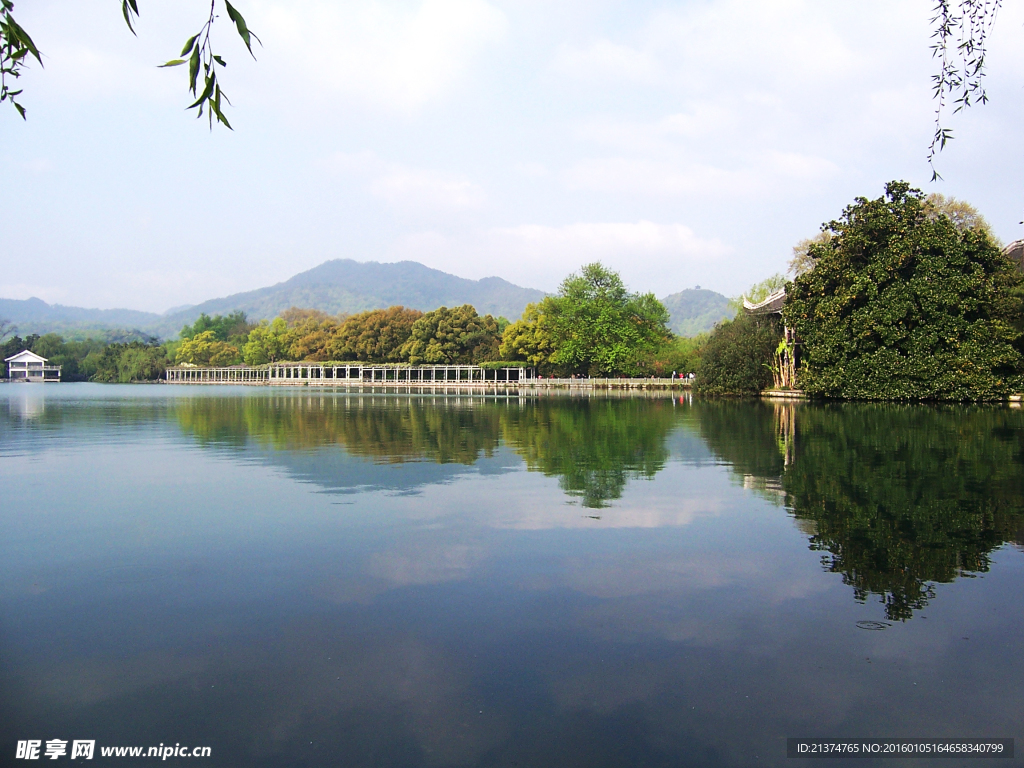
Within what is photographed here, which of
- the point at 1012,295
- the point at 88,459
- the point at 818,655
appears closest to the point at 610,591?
the point at 818,655

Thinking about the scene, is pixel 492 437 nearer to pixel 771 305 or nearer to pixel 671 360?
pixel 771 305

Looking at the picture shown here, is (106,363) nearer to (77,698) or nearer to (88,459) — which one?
(88,459)

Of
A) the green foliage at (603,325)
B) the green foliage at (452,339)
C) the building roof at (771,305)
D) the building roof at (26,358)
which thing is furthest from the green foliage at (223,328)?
the building roof at (771,305)

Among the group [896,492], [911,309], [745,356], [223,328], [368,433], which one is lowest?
[368,433]

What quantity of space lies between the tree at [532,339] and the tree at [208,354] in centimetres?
5393

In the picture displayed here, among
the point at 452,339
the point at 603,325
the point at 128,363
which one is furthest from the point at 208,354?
the point at 603,325

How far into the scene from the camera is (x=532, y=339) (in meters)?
73.1

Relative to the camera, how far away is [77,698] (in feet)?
12.9

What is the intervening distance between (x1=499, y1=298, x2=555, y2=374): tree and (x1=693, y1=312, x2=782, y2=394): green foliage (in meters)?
27.6

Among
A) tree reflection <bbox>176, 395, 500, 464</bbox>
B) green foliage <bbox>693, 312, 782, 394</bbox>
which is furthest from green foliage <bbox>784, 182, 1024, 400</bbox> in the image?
tree reflection <bbox>176, 395, 500, 464</bbox>

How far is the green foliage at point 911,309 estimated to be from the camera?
32312 mm

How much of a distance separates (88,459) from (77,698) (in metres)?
12.1

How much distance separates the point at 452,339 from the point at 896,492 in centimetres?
7252

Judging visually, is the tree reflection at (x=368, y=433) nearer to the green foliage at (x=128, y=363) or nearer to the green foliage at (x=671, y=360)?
the green foliage at (x=671, y=360)
